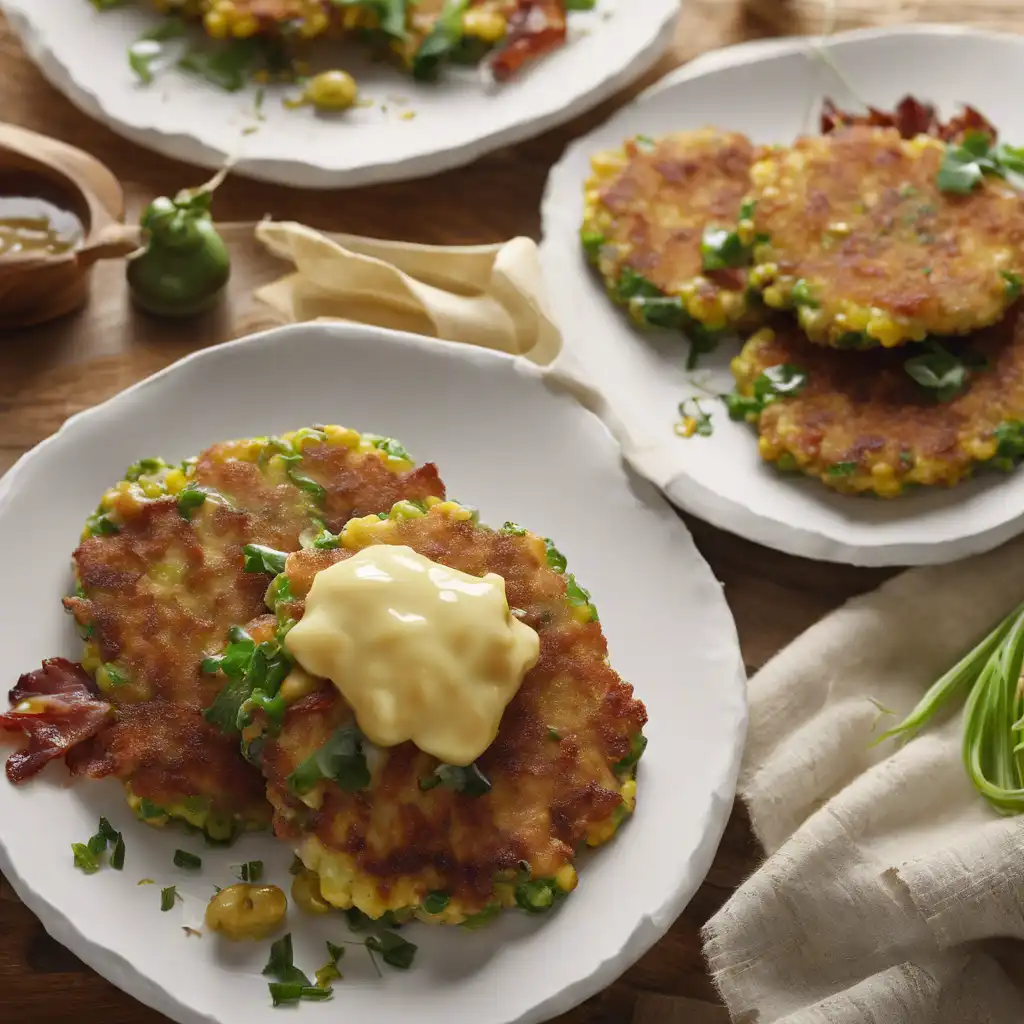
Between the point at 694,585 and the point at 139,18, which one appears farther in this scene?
the point at 139,18

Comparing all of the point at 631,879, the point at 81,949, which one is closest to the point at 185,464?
the point at 81,949

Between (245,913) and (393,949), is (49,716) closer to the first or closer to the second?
(245,913)

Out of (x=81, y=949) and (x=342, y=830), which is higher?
(x=342, y=830)

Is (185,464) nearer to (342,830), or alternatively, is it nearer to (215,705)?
(215,705)

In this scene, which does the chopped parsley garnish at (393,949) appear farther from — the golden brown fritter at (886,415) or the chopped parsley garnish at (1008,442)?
the chopped parsley garnish at (1008,442)

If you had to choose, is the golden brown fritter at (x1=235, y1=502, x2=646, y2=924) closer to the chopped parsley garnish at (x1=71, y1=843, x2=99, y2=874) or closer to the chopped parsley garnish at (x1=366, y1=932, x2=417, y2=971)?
the chopped parsley garnish at (x1=366, y1=932, x2=417, y2=971)

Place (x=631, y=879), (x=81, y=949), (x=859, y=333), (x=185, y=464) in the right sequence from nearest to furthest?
1. (x=81, y=949)
2. (x=631, y=879)
3. (x=185, y=464)
4. (x=859, y=333)

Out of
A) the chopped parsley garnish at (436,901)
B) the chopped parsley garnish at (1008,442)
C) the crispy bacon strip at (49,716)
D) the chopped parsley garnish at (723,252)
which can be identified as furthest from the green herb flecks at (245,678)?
the chopped parsley garnish at (1008,442)

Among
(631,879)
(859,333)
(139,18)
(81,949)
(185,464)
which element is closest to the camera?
(81,949)
